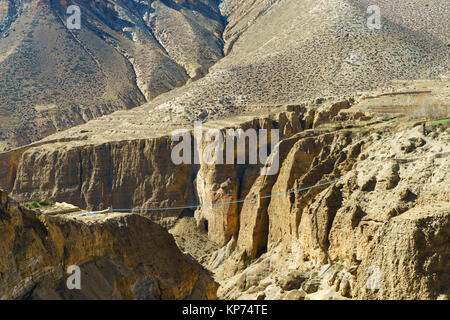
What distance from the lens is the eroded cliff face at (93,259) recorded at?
58.0ft

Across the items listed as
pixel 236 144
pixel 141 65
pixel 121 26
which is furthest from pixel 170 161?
pixel 121 26

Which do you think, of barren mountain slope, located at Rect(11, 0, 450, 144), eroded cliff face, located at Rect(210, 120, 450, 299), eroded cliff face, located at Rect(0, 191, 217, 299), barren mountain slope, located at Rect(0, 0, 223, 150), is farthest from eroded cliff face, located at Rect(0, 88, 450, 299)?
barren mountain slope, located at Rect(0, 0, 223, 150)

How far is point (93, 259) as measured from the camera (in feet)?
75.6

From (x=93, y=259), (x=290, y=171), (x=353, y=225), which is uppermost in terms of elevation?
(x=290, y=171)

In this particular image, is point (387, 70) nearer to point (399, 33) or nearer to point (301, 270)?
point (399, 33)

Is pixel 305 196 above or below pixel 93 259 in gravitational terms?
above

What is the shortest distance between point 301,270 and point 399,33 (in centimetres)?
4463

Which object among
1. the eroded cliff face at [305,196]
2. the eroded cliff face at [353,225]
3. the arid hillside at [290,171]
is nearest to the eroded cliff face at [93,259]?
the arid hillside at [290,171]

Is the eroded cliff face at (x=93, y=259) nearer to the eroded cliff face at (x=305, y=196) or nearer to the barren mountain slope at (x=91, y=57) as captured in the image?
the eroded cliff face at (x=305, y=196)

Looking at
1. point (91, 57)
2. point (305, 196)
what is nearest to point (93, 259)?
point (305, 196)

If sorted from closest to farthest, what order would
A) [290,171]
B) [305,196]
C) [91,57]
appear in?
[305,196], [290,171], [91,57]

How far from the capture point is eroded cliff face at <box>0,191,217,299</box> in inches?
696

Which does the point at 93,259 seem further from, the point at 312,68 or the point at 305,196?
the point at 312,68

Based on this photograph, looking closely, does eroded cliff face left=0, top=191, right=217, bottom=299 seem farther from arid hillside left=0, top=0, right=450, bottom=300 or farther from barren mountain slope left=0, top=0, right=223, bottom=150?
barren mountain slope left=0, top=0, right=223, bottom=150
